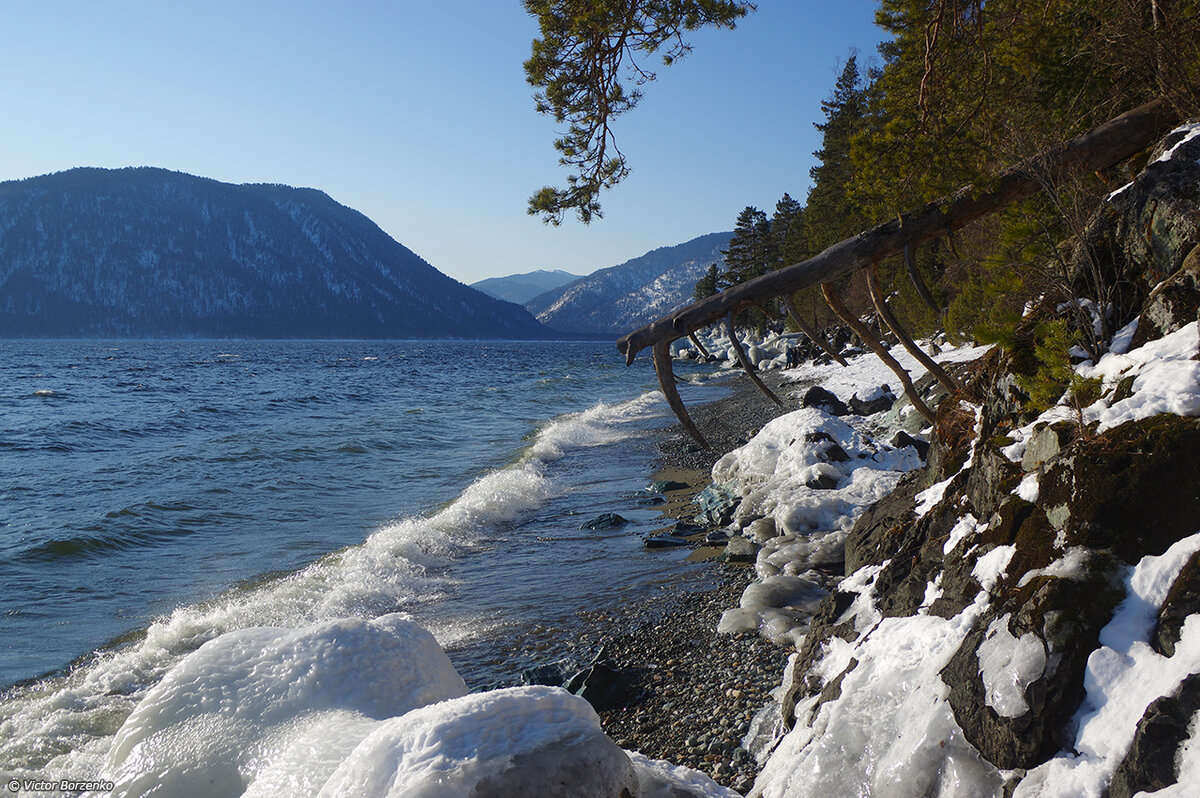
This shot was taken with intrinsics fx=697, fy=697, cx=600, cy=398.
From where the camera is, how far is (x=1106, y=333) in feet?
16.2

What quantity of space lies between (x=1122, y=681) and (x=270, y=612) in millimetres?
9046

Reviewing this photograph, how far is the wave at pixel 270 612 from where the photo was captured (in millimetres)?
6188

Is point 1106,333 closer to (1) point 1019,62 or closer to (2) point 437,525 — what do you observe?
(1) point 1019,62

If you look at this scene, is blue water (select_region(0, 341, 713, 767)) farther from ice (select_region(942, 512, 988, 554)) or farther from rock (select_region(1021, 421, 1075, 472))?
rock (select_region(1021, 421, 1075, 472))

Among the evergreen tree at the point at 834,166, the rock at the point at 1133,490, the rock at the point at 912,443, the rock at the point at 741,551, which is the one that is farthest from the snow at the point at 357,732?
the evergreen tree at the point at 834,166

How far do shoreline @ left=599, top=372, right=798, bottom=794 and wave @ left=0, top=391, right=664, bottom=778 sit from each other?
218 cm

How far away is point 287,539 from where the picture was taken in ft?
41.6

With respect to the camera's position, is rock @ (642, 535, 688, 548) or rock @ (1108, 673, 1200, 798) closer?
rock @ (1108, 673, 1200, 798)

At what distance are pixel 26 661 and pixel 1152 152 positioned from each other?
40.0ft

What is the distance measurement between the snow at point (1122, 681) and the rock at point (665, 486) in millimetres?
11670

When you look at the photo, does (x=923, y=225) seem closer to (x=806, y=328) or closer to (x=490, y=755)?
(x=806, y=328)

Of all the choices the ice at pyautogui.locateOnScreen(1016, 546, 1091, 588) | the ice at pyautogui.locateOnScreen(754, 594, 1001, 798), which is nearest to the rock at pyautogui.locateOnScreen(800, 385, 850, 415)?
the ice at pyautogui.locateOnScreen(754, 594, 1001, 798)

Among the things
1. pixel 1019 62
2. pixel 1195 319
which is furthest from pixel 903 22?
pixel 1195 319

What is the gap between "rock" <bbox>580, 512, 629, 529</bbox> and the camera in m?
12.2
